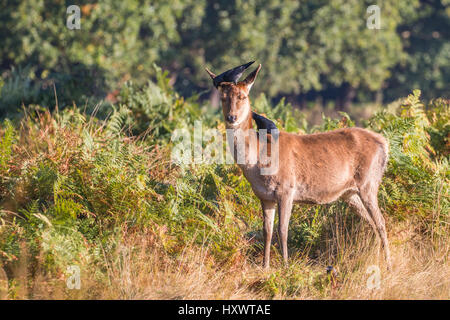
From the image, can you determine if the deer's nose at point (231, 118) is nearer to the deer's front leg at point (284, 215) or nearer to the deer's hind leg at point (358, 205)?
the deer's front leg at point (284, 215)

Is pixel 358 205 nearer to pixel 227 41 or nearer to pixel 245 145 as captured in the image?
pixel 245 145

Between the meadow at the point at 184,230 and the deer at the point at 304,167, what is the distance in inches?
18.1

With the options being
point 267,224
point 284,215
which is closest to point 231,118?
point 284,215

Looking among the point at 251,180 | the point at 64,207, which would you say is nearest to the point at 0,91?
the point at 64,207

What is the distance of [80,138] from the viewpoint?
7.73 m

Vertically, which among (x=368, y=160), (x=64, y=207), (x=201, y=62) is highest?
(x=201, y=62)

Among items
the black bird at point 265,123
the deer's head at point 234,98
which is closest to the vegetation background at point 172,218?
the black bird at point 265,123

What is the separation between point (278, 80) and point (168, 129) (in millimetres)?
14893

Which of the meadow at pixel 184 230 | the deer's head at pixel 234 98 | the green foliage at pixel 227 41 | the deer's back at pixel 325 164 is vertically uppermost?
the green foliage at pixel 227 41

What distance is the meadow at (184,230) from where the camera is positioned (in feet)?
18.6

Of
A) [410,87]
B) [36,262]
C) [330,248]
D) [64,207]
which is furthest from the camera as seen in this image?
[410,87]

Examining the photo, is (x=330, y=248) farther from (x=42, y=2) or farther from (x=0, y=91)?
(x=42, y=2)

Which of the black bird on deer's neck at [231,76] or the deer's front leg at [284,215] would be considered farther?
the deer's front leg at [284,215]

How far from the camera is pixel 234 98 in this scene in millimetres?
5789
